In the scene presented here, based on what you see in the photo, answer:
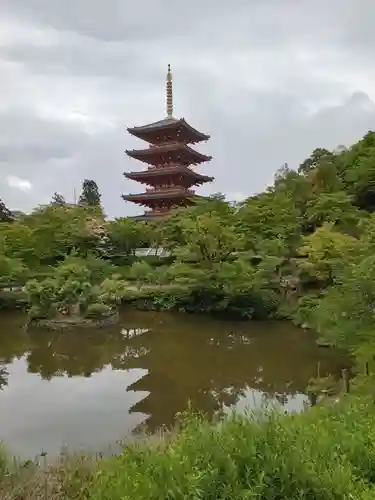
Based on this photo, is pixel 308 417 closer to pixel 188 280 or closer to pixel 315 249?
pixel 315 249

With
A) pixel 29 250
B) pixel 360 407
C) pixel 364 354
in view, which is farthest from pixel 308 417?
pixel 29 250

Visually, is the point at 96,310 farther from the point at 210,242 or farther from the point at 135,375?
the point at 135,375

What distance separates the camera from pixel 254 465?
2.39 metres

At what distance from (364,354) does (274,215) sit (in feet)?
A: 37.4

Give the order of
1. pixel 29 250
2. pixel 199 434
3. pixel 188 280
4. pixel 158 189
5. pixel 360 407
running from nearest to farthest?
pixel 199 434, pixel 360 407, pixel 188 280, pixel 29 250, pixel 158 189

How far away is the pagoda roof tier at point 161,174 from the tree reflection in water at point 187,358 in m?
13.1

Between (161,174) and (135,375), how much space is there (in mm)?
18550

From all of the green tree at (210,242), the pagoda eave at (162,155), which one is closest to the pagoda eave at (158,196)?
the pagoda eave at (162,155)

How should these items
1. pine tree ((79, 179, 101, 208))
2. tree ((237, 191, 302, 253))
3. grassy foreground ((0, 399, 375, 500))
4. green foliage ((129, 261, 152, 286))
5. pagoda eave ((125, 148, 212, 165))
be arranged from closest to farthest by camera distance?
grassy foreground ((0, 399, 375, 500)) < tree ((237, 191, 302, 253)) < green foliage ((129, 261, 152, 286)) < pagoda eave ((125, 148, 212, 165)) < pine tree ((79, 179, 101, 208))

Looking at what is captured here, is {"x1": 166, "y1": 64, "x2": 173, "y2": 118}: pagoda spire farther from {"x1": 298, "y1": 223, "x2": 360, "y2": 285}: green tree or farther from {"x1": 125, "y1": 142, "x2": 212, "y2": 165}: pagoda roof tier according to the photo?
{"x1": 298, "y1": 223, "x2": 360, "y2": 285}: green tree

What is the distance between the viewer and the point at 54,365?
10.4 m

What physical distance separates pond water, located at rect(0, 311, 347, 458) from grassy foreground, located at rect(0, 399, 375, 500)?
234cm

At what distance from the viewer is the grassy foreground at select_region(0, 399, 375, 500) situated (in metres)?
2.25

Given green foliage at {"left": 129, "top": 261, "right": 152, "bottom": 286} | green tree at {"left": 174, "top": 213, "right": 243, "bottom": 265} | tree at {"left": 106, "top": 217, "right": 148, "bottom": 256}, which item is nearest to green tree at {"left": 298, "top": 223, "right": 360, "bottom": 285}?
green tree at {"left": 174, "top": 213, "right": 243, "bottom": 265}
